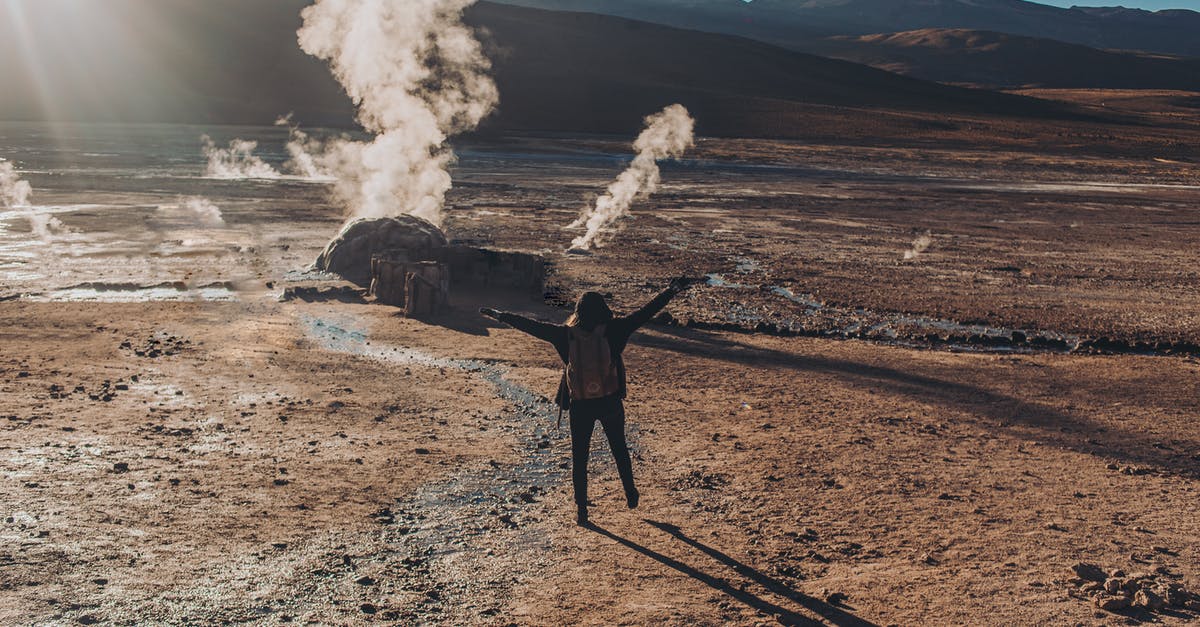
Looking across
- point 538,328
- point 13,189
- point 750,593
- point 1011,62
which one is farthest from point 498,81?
point 1011,62

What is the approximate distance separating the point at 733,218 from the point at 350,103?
5061 centimetres

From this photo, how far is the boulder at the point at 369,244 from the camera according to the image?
58.3 feet

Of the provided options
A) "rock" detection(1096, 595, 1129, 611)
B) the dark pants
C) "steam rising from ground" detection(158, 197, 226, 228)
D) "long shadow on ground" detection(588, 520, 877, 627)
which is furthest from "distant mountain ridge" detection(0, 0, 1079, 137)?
"rock" detection(1096, 595, 1129, 611)

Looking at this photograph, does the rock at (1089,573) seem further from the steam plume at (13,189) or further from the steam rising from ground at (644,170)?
the steam plume at (13,189)

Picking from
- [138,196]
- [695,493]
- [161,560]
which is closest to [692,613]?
[695,493]

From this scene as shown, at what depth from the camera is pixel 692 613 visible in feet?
18.9

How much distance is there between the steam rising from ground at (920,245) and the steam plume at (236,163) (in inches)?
944

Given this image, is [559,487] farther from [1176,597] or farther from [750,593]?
[1176,597]

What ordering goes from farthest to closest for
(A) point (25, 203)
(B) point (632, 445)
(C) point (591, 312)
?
(A) point (25, 203) → (B) point (632, 445) → (C) point (591, 312)

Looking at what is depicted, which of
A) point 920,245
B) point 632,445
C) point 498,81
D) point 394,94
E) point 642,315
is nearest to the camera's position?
point 642,315

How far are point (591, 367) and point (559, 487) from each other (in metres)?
1.55

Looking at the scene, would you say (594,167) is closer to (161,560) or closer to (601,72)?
(161,560)

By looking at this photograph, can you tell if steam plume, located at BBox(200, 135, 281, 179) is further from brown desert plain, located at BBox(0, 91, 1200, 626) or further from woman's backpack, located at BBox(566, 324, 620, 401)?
woman's backpack, located at BBox(566, 324, 620, 401)

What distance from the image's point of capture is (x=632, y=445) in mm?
9023
